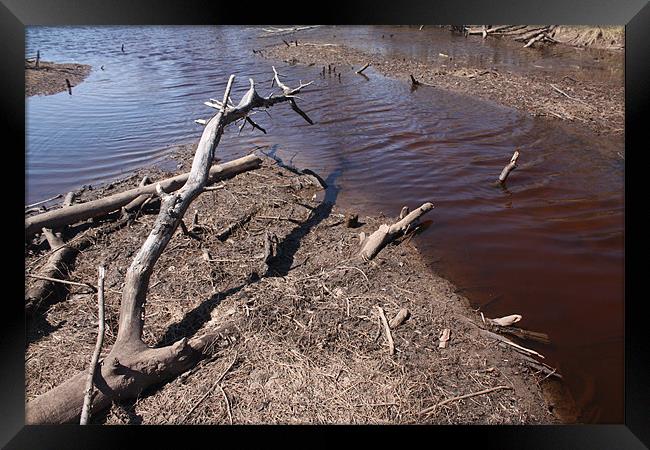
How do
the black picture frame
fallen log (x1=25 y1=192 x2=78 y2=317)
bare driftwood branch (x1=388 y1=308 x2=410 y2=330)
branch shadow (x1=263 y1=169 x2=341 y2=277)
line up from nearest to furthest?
1. the black picture frame
2. bare driftwood branch (x1=388 y1=308 x2=410 y2=330)
3. fallen log (x1=25 y1=192 x2=78 y2=317)
4. branch shadow (x1=263 y1=169 x2=341 y2=277)

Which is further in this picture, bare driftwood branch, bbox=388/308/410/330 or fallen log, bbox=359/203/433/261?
fallen log, bbox=359/203/433/261

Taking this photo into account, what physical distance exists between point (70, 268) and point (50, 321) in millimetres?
809

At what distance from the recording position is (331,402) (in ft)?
11.0

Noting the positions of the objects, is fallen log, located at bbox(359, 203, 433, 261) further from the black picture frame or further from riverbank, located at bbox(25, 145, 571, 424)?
the black picture frame

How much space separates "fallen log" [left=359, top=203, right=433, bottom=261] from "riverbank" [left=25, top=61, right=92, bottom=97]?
967cm

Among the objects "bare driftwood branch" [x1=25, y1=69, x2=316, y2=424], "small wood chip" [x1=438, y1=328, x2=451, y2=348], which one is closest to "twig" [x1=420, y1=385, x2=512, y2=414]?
"small wood chip" [x1=438, y1=328, x2=451, y2=348]

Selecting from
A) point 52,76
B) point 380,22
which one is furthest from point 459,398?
point 52,76

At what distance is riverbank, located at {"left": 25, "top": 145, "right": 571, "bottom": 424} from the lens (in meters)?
3.36

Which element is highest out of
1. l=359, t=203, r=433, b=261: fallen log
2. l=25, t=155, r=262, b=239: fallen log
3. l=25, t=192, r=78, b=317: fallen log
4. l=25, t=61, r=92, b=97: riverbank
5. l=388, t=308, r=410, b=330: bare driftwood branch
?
l=25, t=61, r=92, b=97: riverbank

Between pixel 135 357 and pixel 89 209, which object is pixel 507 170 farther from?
pixel 89 209

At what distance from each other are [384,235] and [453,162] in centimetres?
320

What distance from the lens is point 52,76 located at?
12422 mm

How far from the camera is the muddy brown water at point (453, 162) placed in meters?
4.56
